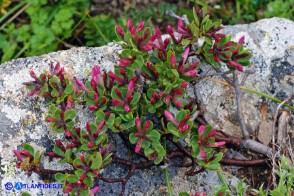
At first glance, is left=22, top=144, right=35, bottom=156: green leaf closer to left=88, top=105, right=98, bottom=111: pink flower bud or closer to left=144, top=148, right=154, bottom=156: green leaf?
left=88, top=105, right=98, bottom=111: pink flower bud

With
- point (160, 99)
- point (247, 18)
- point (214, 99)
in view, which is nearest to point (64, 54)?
point (160, 99)

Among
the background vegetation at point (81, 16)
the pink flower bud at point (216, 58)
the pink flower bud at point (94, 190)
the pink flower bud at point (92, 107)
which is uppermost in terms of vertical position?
the pink flower bud at point (216, 58)

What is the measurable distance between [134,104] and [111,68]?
404 mm

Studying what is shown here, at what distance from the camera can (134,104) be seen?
8.70 ft

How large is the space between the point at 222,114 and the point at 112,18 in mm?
1703

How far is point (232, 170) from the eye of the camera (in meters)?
2.96

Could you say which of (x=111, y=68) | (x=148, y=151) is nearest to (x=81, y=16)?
(x=111, y=68)

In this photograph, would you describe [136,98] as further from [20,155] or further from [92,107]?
[20,155]

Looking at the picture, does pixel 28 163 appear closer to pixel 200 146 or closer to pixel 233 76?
pixel 200 146

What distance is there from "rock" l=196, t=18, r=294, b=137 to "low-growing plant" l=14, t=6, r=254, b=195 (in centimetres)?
27

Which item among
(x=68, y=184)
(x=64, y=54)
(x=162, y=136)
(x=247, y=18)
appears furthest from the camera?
(x=247, y=18)

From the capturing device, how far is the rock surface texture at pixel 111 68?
2799 mm

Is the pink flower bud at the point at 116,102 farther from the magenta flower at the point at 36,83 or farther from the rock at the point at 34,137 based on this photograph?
the magenta flower at the point at 36,83

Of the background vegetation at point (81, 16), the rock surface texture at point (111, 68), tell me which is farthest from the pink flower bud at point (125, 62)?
the background vegetation at point (81, 16)
